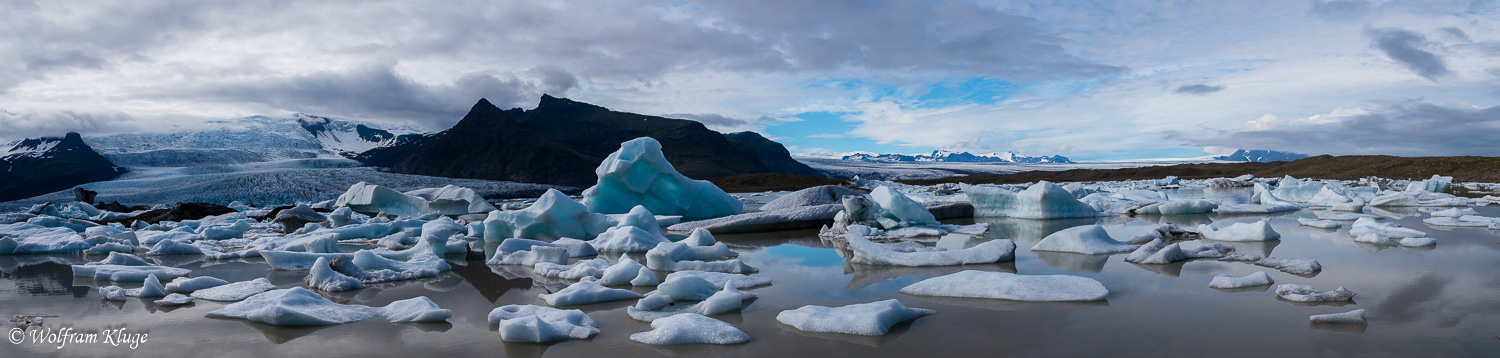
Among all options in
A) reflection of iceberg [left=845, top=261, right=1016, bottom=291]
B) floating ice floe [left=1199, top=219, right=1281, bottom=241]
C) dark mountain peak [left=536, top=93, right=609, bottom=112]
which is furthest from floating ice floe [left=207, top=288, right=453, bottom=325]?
dark mountain peak [left=536, top=93, right=609, bottom=112]

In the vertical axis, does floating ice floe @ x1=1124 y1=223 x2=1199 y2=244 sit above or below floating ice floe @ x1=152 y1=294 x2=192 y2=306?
above

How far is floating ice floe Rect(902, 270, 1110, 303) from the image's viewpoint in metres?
4.25

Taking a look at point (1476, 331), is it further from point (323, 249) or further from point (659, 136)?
point (659, 136)

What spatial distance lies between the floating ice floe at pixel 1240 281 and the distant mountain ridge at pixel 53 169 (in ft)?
198

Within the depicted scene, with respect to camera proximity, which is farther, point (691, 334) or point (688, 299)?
point (688, 299)

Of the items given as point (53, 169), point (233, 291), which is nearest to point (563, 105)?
point (53, 169)

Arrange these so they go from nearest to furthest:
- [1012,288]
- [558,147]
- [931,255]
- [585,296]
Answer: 1. [1012,288]
2. [585,296]
3. [931,255]
4. [558,147]

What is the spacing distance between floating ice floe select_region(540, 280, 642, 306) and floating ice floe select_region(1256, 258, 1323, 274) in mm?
4663

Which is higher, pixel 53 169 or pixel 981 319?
pixel 981 319

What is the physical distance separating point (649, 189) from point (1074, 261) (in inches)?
425

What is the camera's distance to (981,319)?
3779mm

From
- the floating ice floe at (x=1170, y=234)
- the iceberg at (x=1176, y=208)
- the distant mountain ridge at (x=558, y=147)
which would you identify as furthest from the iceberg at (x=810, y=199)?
the distant mountain ridge at (x=558, y=147)

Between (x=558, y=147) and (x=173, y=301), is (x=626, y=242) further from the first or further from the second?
(x=558, y=147)

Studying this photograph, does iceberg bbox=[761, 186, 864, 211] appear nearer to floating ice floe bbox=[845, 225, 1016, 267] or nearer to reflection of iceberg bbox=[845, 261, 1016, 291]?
floating ice floe bbox=[845, 225, 1016, 267]
